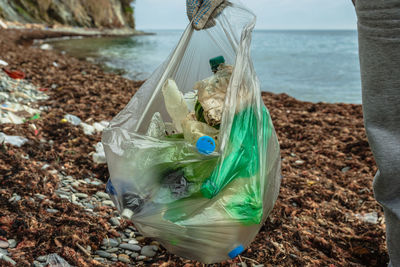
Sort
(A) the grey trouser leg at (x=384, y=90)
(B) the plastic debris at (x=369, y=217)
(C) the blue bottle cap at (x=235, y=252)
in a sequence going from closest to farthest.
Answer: (A) the grey trouser leg at (x=384, y=90) → (C) the blue bottle cap at (x=235, y=252) → (B) the plastic debris at (x=369, y=217)

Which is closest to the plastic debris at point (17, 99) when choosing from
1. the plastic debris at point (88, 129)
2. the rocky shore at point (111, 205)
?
the rocky shore at point (111, 205)

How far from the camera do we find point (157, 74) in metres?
1.81

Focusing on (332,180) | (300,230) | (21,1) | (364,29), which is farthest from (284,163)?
(21,1)

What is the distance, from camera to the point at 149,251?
69.0 inches

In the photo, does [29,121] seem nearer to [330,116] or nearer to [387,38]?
[387,38]

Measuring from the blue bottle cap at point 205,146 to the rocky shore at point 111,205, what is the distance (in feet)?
1.95

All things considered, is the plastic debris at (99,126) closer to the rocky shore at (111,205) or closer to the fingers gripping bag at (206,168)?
the rocky shore at (111,205)

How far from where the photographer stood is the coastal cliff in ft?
74.6

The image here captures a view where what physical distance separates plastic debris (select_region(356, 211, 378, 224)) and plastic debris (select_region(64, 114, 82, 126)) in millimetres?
2586

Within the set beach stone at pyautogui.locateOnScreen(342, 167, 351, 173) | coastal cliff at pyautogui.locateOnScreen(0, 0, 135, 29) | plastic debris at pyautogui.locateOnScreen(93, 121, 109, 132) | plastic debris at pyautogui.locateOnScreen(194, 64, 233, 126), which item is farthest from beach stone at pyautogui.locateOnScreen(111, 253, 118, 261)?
coastal cliff at pyautogui.locateOnScreen(0, 0, 135, 29)

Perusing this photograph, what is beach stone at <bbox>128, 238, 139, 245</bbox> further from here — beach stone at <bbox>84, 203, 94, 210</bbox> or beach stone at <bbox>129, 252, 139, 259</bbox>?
beach stone at <bbox>84, 203, 94, 210</bbox>

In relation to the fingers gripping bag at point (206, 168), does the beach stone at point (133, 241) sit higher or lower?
lower

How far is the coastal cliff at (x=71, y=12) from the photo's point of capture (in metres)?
22.7

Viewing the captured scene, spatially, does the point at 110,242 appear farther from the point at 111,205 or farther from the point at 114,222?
the point at 111,205
